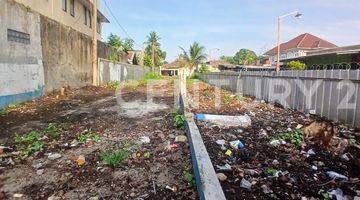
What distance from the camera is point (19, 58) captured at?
898 cm

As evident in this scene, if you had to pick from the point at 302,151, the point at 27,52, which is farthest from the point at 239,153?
the point at 27,52

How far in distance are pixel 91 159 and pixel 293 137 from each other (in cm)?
316

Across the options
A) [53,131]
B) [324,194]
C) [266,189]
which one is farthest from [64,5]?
[324,194]

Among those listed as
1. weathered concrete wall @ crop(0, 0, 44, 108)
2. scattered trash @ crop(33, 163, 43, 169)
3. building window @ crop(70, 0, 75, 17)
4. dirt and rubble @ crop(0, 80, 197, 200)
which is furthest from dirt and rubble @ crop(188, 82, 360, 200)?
building window @ crop(70, 0, 75, 17)

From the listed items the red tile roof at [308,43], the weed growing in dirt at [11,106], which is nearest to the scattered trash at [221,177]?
the weed growing in dirt at [11,106]

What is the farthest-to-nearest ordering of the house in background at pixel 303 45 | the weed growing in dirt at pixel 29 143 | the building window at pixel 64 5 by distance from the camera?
the house in background at pixel 303 45 → the building window at pixel 64 5 → the weed growing in dirt at pixel 29 143

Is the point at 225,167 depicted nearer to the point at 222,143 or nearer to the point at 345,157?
the point at 222,143

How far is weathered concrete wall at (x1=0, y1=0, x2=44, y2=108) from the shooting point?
8.03m

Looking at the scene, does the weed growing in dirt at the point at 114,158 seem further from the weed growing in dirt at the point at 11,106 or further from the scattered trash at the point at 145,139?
the weed growing in dirt at the point at 11,106

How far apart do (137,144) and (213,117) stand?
2.17 metres

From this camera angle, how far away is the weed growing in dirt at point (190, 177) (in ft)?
11.0

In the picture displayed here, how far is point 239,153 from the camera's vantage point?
4379mm

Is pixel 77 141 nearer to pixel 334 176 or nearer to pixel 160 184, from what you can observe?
pixel 160 184

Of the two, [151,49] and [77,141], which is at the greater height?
[151,49]
